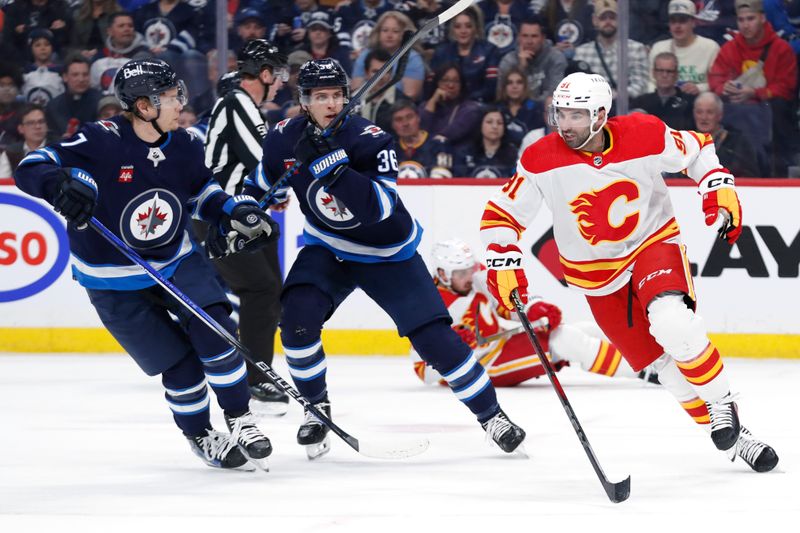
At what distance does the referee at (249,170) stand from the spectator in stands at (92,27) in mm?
2164

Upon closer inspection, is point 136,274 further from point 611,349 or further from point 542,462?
point 611,349

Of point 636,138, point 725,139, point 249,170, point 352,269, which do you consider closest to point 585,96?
point 636,138

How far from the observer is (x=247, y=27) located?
7.25m

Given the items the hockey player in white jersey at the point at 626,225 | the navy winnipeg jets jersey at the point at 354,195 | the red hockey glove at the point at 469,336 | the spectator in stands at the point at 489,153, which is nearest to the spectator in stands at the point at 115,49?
the spectator in stands at the point at 489,153

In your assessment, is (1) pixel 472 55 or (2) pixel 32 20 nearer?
(1) pixel 472 55

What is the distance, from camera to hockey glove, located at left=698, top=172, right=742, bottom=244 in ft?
12.5

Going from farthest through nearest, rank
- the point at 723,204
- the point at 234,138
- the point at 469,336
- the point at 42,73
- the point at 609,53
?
Answer: the point at 42,73 < the point at 609,53 < the point at 469,336 < the point at 234,138 < the point at 723,204

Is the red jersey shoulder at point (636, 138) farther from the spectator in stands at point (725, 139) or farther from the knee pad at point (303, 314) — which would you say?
the spectator in stands at point (725, 139)

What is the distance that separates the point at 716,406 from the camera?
150 inches

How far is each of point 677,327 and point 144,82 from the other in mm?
1577

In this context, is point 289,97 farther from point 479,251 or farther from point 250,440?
point 250,440

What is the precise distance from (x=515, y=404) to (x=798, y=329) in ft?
6.41

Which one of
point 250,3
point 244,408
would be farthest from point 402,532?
point 250,3

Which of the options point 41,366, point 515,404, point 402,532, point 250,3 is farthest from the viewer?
point 250,3
